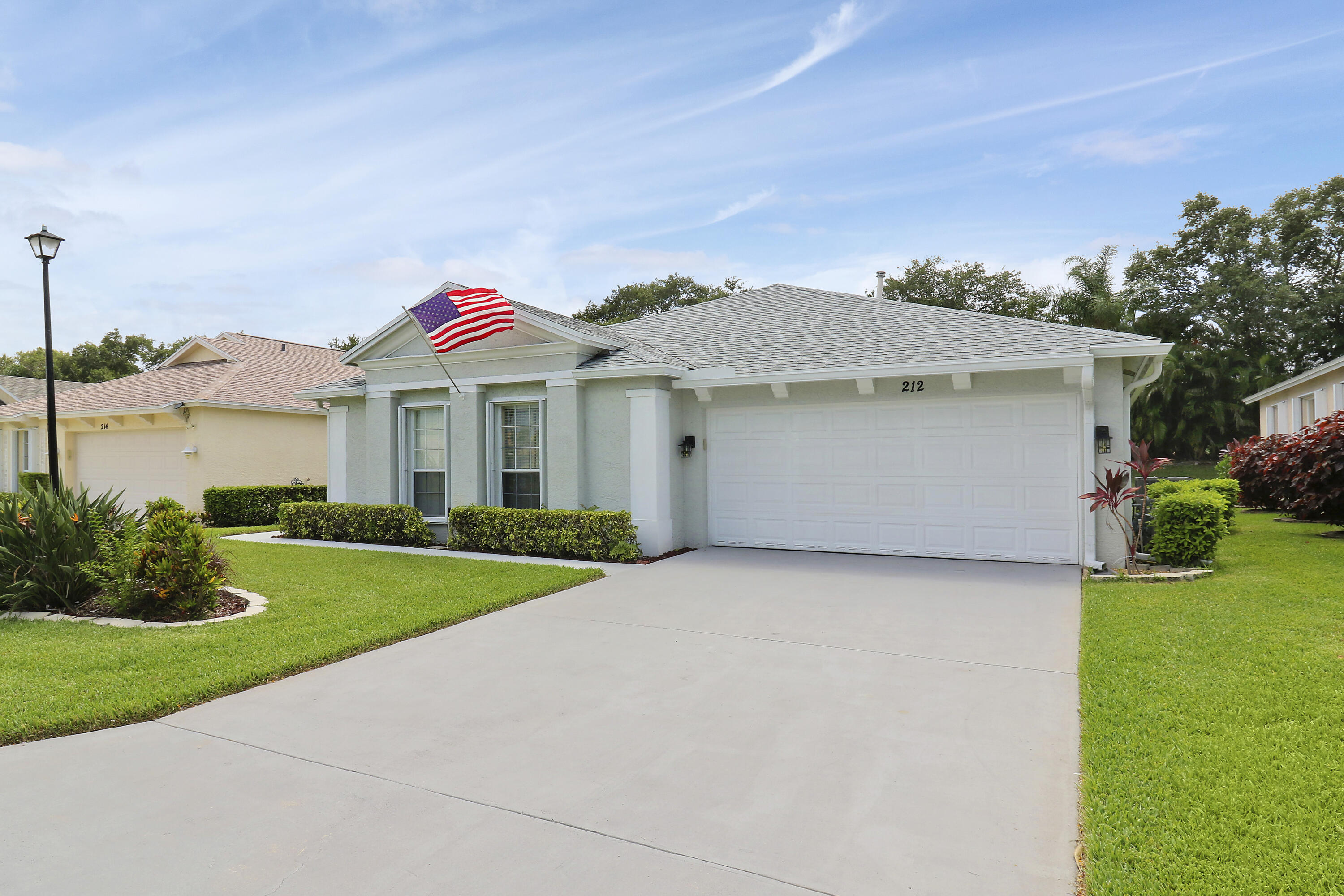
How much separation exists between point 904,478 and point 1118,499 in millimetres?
2523

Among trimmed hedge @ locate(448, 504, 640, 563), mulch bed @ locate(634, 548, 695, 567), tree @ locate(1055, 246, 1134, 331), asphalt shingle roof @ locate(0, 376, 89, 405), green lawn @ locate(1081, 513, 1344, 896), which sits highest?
tree @ locate(1055, 246, 1134, 331)

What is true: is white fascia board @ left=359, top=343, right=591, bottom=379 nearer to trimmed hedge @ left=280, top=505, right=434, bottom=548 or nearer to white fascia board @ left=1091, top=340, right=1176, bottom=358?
trimmed hedge @ left=280, top=505, right=434, bottom=548

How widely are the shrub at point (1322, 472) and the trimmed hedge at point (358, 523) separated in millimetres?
14228

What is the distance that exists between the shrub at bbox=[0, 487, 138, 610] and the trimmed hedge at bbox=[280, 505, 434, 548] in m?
4.72

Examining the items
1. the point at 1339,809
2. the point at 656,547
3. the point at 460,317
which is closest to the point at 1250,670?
the point at 1339,809

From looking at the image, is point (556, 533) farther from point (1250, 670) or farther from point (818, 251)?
point (818, 251)

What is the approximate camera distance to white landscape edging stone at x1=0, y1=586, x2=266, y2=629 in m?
6.36

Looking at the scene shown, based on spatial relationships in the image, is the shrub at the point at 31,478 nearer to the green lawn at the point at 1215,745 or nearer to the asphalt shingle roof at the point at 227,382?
the asphalt shingle roof at the point at 227,382

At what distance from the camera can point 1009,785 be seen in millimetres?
3363

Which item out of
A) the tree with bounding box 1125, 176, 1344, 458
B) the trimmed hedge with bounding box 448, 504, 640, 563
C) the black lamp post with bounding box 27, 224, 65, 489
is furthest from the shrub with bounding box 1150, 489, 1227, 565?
the tree with bounding box 1125, 176, 1344, 458

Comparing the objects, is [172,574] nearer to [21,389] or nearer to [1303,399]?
[21,389]

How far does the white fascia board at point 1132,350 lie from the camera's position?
8.22m

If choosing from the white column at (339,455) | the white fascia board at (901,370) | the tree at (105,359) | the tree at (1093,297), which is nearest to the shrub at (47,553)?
the white column at (339,455)

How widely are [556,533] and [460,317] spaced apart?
3562mm
